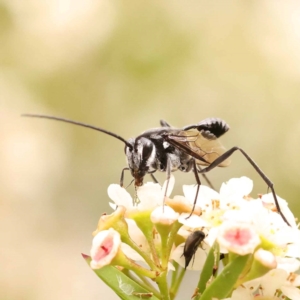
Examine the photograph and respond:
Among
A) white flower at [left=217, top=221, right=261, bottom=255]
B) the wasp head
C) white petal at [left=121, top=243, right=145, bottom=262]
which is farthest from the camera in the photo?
the wasp head

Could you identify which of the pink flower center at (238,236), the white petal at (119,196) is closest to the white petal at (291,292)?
the pink flower center at (238,236)

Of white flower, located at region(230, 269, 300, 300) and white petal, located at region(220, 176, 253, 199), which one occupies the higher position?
white petal, located at region(220, 176, 253, 199)

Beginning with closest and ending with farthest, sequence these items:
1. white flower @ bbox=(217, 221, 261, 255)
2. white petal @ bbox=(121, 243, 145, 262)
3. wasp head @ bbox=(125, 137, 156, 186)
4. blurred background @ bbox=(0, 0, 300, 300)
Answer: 1. white flower @ bbox=(217, 221, 261, 255)
2. white petal @ bbox=(121, 243, 145, 262)
3. wasp head @ bbox=(125, 137, 156, 186)
4. blurred background @ bbox=(0, 0, 300, 300)

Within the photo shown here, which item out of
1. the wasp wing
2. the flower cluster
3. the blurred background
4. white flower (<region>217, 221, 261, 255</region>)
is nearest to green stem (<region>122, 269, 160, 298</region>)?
the flower cluster

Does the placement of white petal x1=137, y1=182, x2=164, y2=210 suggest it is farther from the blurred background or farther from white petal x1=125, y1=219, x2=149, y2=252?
the blurred background

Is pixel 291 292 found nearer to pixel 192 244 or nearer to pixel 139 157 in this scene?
pixel 192 244

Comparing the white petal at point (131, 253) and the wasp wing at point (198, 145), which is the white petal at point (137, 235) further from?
the wasp wing at point (198, 145)

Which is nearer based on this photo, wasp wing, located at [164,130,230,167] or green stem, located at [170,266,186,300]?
green stem, located at [170,266,186,300]
